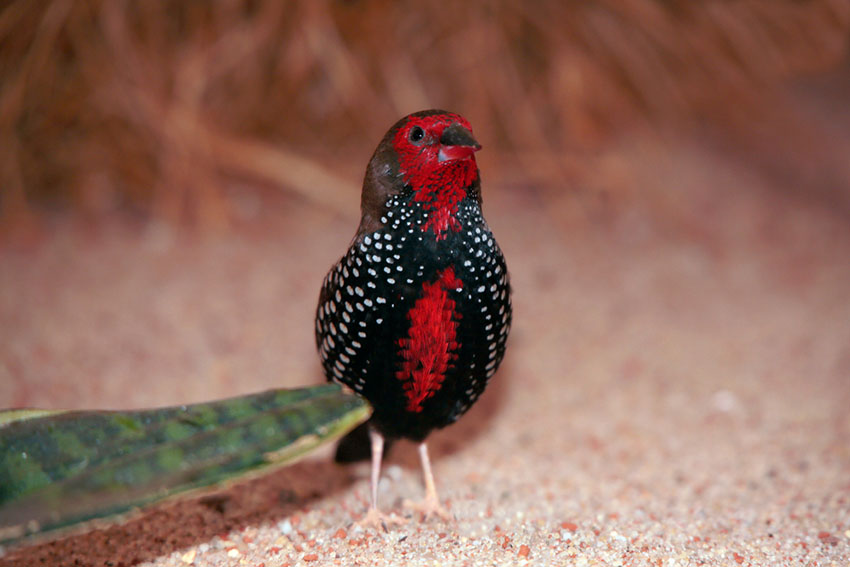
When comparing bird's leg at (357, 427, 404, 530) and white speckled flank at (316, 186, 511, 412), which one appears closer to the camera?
white speckled flank at (316, 186, 511, 412)

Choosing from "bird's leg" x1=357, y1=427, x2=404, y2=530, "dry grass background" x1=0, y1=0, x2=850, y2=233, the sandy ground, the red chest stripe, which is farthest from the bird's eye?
"dry grass background" x1=0, y1=0, x2=850, y2=233

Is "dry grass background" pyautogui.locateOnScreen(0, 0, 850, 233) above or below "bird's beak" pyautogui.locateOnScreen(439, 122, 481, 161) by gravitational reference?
above

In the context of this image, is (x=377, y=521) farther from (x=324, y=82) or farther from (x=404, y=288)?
(x=324, y=82)

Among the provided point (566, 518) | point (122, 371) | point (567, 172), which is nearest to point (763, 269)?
point (567, 172)

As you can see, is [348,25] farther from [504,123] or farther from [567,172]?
[567,172]

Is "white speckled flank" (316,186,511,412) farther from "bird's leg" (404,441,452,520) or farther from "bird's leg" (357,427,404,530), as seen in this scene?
"bird's leg" (404,441,452,520)

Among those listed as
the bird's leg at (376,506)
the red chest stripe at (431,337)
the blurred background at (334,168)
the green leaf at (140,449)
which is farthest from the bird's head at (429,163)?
the blurred background at (334,168)

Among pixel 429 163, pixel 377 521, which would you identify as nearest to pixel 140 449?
pixel 377 521
